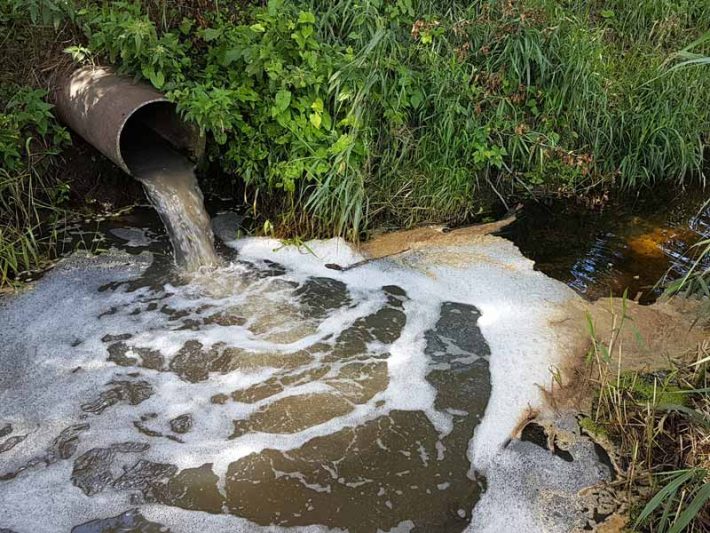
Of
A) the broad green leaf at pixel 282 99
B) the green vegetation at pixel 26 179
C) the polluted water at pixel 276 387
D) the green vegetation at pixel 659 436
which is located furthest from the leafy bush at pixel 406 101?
the green vegetation at pixel 659 436

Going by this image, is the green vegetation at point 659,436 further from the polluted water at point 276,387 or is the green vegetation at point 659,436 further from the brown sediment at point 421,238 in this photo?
the brown sediment at point 421,238

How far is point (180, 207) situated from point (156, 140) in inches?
29.5

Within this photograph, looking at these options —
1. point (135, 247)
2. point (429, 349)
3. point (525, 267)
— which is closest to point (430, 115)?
point (525, 267)

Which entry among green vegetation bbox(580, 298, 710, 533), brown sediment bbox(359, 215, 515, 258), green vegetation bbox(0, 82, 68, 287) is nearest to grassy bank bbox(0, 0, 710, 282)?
brown sediment bbox(359, 215, 515, 258)

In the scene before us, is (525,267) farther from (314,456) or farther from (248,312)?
(314,456)

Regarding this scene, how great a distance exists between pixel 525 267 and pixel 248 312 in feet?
6.32

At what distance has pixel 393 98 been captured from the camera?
449 cm

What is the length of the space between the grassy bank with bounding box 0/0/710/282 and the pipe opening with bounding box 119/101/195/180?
0.24 m

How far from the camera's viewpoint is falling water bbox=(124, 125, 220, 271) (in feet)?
13.6

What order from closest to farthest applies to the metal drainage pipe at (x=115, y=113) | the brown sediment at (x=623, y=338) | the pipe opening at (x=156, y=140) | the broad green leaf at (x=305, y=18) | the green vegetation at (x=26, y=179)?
the brown sediment at (x=623, y=338) < the metal drainage pipe at (x=115, y=113) < the green vegetation at (x=26, y=179) < the broad green leaf at (x=305, y=18) < the pipe opening at (x=156, y=140)

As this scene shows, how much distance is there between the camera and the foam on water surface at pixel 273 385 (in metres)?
2.61

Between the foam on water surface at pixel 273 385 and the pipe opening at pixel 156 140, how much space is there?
69 centimetres

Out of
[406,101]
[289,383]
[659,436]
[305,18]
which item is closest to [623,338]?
[659,436]

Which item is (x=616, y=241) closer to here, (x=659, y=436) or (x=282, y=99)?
(x=659, y=436)
